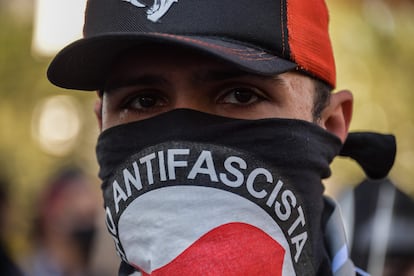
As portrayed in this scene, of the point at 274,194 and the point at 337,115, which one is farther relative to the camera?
the point at 337,115

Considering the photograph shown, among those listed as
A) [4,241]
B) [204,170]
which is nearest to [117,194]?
[204,170]

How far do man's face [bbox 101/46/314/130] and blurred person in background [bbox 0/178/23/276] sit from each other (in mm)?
3361

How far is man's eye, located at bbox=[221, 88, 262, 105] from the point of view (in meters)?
2.62

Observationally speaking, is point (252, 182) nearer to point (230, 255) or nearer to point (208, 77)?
point (230, 255)

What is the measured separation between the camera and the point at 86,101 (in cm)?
1368

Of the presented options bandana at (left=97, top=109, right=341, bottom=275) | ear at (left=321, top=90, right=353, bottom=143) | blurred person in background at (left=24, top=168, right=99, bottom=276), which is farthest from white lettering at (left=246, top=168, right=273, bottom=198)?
blurred person in background at (left=24, top=168, right=99, bottom=276)

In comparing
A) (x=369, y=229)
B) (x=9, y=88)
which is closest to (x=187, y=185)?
(x=369, y=229)

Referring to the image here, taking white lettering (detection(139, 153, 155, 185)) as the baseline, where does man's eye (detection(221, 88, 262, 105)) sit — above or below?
above

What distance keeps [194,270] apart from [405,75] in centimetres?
895

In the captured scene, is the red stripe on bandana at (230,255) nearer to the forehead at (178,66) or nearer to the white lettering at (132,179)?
the white lettering at (132,179)

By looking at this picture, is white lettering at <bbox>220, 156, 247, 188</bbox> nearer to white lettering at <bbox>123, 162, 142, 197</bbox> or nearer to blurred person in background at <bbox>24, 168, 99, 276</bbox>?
white lettering at <bbox>123, 162, 142, 197</bbox>

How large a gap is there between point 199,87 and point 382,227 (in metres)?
2.47

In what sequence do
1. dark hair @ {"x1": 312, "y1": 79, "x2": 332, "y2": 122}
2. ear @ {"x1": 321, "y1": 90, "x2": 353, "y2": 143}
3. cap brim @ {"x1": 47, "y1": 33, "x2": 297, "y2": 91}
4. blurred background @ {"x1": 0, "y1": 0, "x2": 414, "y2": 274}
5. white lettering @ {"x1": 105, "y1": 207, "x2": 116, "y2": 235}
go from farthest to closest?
blurred background @ {"x1": 0, "y1": 0, "x2": 414, "y2": 274}
ear @ {"x1": 321, "y1": 90, "x2": 353, "y2": 143}
dark hair @ {"x1": 312, "y1": 79, "x2": 332, "y2": 122}
white lettering @ {"x1": 105, "y1": 207, "x2": 116, "y2": 235}
cap brim @ {"x1": 47, "y1": 33, "x2": 297, "y2": 91}

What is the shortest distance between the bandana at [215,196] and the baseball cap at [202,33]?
0.19 metres
